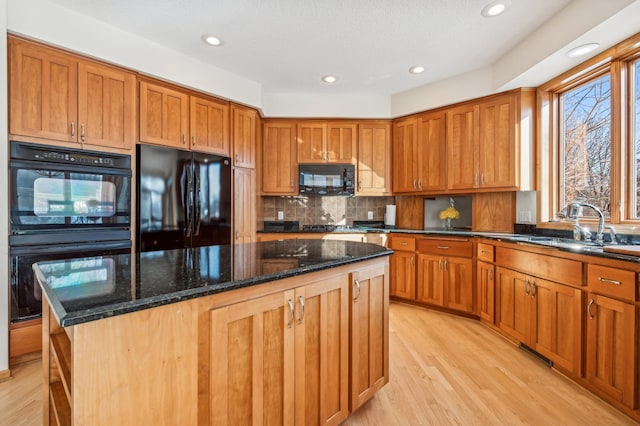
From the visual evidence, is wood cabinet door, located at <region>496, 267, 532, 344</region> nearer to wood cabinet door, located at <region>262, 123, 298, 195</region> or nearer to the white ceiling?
the white ceiling

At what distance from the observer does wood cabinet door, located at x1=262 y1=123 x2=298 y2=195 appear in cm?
411

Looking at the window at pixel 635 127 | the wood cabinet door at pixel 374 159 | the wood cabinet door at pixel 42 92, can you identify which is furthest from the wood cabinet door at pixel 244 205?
the window at pixel 635 127

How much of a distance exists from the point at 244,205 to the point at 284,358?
101 inches

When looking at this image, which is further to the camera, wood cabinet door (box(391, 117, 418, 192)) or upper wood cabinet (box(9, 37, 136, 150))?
wood cabinet door (box(391, 117, 418, 192))

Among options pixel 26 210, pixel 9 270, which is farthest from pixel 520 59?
pixel 9 270

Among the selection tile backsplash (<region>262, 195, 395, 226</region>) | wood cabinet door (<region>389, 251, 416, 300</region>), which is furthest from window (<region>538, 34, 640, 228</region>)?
tile backsplash (<region>262, 195, 395, 226</region>)

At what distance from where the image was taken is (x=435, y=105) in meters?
3.69

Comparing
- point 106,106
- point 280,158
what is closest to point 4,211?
point 106,106

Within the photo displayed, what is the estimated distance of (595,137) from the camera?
104 inches

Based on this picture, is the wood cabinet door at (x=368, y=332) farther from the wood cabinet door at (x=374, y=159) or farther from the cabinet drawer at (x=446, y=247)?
the wood cabinet door at (x=374, y=159)

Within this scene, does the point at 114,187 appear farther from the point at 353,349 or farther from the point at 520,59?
the point at 520,59

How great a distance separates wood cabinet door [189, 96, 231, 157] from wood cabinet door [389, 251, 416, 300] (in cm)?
235

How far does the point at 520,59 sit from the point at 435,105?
3.27 ft

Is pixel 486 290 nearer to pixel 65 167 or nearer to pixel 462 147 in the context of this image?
pixel 462 147
